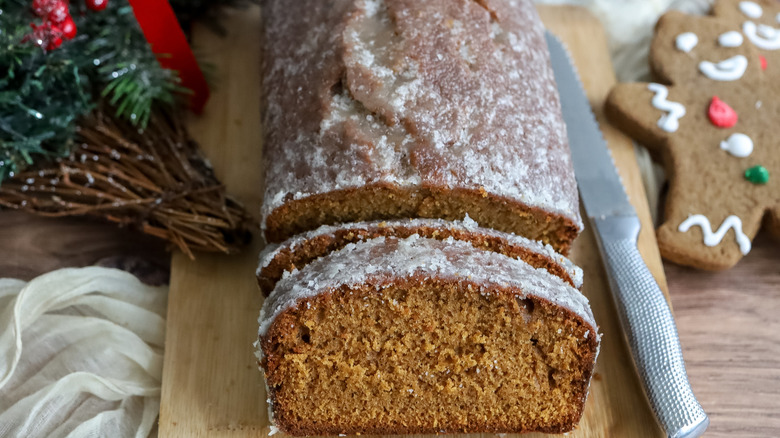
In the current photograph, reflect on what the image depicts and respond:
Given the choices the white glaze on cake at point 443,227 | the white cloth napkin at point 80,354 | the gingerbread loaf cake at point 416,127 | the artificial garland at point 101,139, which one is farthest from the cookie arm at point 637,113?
the white cloth napkin at point 80,354

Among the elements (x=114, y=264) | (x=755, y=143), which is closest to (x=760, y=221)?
(x=755, y=143)

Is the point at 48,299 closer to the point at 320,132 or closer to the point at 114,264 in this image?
the point at 114,264

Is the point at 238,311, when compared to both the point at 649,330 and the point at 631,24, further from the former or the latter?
the point at 631,24

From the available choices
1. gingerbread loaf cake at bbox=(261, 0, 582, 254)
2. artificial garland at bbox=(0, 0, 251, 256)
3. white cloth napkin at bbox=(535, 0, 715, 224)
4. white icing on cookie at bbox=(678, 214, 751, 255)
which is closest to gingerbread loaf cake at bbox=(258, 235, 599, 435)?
gingerbread loaf cake at bbox=(261, 0, 582, 254)

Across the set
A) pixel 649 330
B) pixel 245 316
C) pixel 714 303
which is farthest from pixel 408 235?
pixel 714 303

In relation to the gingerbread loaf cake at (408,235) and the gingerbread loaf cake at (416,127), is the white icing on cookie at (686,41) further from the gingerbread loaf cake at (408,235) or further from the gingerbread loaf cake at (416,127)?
the gingerbread loaf cake at (408,235)
